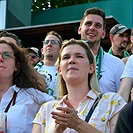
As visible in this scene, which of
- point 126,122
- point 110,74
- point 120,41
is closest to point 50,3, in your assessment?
point 120,41

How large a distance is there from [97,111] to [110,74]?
3.17ft

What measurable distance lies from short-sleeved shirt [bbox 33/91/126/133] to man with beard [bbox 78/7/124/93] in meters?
0.69

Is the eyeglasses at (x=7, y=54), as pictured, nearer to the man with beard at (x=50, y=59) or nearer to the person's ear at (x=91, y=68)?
the man with beard at (x=50, y=59)

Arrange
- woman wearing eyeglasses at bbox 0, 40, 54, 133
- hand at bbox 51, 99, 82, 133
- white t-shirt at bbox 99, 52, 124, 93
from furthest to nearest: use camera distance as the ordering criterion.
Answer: white t-shirt at bbox 99, 52, 124, 93
woman wearing eyeglasses at bbox 0, 40, 54, 133
hand at bbox 51, 99, 82, 133

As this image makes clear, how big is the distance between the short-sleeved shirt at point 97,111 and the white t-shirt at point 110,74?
0.66 metres

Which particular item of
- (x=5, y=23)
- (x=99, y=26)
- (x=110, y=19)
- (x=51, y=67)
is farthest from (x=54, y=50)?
(x=5, y=23)

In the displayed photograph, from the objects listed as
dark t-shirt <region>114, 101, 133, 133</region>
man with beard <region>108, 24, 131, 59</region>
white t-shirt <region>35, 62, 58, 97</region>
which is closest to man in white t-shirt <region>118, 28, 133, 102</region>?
white t-shirt <region>35, 62, 58, 97</region>

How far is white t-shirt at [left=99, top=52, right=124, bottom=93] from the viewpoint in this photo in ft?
11.5

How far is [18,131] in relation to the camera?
10.2ft

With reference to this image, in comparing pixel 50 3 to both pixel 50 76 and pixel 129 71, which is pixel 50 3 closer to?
pixel 50 76

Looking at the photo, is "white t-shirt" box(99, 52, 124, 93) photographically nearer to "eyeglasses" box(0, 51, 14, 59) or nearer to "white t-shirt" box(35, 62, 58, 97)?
"white t-shirt" box(35, 62, 58, 97)

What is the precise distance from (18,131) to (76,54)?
33.3 inches

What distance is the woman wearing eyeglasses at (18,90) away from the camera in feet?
10.3

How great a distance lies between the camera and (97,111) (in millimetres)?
2670
